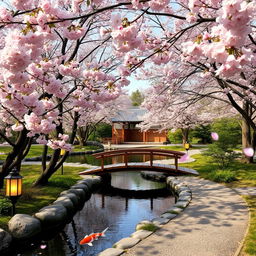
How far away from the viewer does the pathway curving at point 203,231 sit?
479cm

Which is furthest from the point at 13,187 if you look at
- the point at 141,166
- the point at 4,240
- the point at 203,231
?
the point at 141,166

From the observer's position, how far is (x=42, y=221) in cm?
691

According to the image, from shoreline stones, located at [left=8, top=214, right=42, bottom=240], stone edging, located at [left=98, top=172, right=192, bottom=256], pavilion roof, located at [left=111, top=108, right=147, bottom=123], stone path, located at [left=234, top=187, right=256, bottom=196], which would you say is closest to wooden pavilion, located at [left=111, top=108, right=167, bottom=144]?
pavilion roof, located at [left=111, top=108, right=147, bottom=123]

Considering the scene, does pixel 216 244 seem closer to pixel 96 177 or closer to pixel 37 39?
pixel 37 39

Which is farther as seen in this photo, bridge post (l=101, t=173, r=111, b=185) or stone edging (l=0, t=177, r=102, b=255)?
bridge post (l=101, t=173, r=111, b=185)

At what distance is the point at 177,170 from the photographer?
12688mm

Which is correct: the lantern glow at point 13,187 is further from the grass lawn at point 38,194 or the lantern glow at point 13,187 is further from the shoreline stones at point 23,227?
the grass lawn at point 38,194

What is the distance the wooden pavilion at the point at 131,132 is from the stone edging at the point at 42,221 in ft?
88.5

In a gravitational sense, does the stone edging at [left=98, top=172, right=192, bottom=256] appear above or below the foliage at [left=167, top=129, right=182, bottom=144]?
below

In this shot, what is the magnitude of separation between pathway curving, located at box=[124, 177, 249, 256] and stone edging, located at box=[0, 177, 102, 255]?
9.01 feet

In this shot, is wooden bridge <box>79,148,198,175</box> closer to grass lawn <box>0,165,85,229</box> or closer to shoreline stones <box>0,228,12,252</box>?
Answer: grass lawn <box>0,165,85,229</box>

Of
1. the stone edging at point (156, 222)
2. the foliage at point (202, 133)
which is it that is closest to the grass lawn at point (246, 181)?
the stone edging at point (156, 222)

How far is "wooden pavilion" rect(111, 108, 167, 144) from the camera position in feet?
120

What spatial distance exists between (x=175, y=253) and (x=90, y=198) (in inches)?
259
